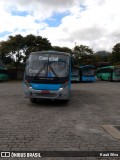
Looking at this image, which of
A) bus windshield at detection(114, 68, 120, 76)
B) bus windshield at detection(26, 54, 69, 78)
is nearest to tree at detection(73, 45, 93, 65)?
bus windshield at detection(114, 68, 120, 76)

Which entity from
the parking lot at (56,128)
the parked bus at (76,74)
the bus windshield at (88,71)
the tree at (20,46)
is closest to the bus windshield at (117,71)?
the bus windshield at (88,71)

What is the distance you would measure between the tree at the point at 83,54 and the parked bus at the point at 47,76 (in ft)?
159

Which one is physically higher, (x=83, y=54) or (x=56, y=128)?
(x=83, y=54)

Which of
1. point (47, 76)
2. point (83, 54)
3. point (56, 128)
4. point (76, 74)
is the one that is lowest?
point (56, 128)

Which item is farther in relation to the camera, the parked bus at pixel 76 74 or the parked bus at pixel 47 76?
the parked bus at pixel 76 74

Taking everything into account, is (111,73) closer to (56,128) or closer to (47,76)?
(47,76)

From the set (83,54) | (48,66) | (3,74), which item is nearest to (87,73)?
(3,74)

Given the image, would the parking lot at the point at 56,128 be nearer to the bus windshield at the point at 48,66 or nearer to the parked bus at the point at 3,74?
the bus windshield at the point at 48,66

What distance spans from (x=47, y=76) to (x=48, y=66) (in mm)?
639

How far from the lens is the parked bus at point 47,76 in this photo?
12.8m

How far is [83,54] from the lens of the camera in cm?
6350

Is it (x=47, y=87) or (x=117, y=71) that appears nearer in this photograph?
(x=47, y=87)

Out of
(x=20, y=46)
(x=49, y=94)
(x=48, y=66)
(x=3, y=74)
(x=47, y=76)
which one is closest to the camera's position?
(x=49, y=94)

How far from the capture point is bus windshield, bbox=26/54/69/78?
43.0 ft
